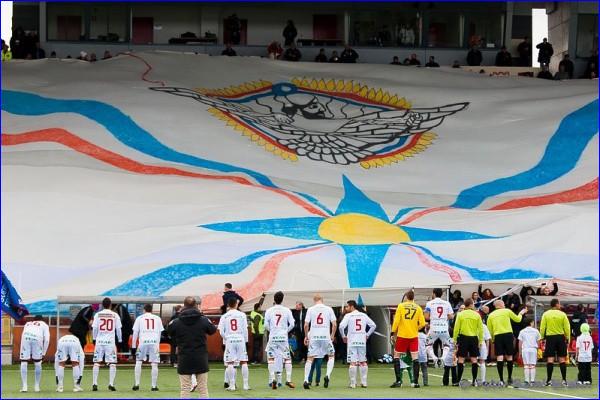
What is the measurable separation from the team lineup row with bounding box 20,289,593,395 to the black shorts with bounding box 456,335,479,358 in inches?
0.7

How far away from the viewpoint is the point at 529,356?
24859 mm

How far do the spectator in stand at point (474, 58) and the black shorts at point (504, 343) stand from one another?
25.7 meters

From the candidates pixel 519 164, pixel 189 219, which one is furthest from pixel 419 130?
pixel 189 219

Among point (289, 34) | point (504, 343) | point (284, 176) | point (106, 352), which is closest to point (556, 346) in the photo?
point (504, 343)

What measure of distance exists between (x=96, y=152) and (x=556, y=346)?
662 inches

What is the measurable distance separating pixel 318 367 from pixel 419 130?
18.5 m

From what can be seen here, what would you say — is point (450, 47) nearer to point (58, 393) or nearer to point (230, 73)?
point (230, 73)

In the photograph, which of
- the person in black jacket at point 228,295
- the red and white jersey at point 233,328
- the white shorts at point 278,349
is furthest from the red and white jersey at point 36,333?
the person in black jacket at point 228,295

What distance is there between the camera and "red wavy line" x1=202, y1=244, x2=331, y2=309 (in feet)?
98.6

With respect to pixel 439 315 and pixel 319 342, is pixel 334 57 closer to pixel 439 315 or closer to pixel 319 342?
pixel 439 315

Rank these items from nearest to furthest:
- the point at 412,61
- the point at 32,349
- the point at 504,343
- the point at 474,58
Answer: the point at 32,349 → the point at 504,343 → the point at 412,61 → the point at 474,58

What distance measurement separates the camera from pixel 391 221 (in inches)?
1357

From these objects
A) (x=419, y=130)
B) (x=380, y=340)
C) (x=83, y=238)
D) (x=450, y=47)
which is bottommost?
(x=380, y=340)

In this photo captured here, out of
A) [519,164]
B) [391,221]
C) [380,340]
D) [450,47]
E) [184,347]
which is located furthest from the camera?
[450,47]
